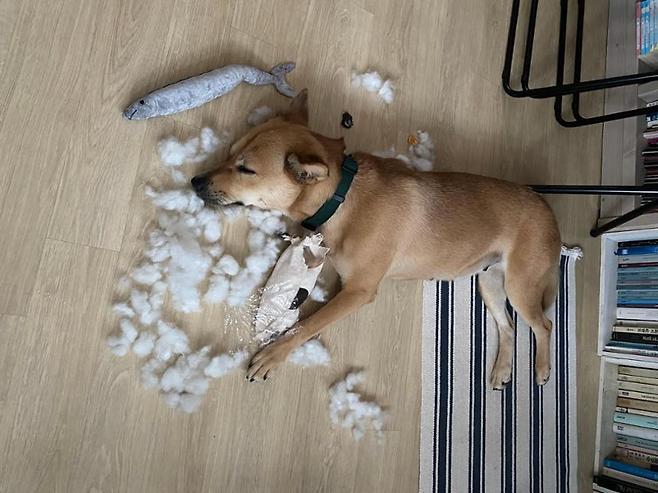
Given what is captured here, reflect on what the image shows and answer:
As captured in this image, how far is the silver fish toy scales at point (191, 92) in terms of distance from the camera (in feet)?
6.23

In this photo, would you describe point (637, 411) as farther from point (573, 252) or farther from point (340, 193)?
point (340, 193)

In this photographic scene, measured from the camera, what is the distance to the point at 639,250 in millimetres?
2986

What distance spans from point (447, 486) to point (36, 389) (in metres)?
1.71

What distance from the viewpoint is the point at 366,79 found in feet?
8.10

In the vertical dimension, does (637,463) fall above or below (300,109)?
below

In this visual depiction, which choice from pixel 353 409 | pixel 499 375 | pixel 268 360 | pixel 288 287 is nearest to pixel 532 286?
pixel 499 375

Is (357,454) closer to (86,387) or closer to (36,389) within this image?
(86,387)

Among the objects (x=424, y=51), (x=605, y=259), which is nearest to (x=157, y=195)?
(x=424, y=51)

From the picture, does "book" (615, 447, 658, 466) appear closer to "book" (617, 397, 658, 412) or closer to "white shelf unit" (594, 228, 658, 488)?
"white shelf unit" (594, 228, 658, 488)

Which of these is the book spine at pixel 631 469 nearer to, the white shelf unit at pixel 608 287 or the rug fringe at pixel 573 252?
the white shelf unit at pixel 608 287

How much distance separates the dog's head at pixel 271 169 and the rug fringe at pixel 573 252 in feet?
5.17

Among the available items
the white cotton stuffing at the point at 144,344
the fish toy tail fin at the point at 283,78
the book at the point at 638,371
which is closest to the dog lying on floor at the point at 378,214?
the fish toy tail fin at the point at 283,78

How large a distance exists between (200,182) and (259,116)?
422 mm

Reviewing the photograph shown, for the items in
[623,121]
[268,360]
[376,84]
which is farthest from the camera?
[623,121]
